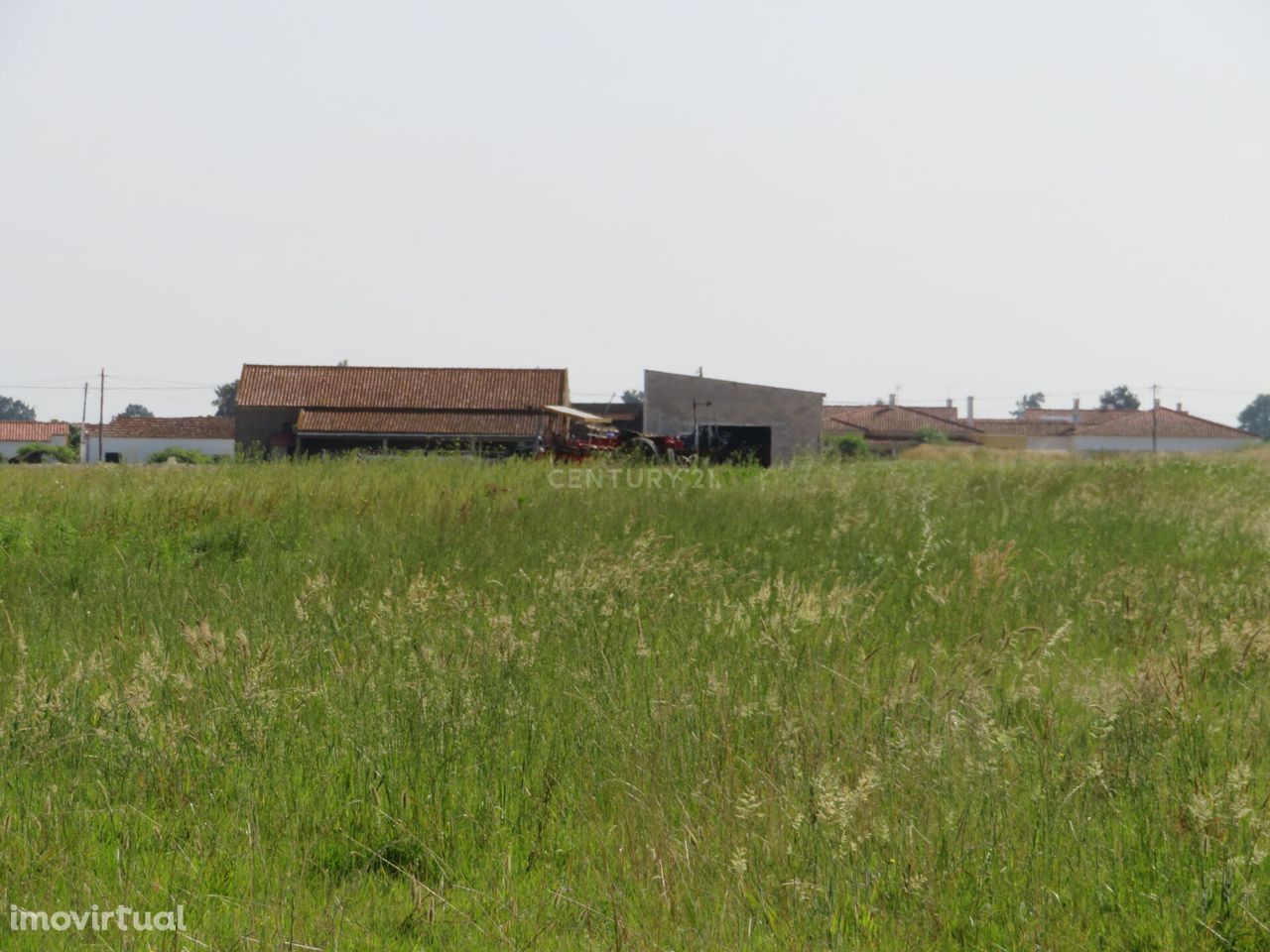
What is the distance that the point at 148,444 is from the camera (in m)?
71.5

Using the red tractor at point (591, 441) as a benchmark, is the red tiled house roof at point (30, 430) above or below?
below

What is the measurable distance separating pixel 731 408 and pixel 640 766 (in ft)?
161

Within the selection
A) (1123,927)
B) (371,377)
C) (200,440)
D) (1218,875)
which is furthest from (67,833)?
(200,440)

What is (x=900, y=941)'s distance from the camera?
2.52 metres

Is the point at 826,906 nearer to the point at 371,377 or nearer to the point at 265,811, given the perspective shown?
the point at 265,811

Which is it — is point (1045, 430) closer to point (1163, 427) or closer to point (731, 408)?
point (1163, 427)

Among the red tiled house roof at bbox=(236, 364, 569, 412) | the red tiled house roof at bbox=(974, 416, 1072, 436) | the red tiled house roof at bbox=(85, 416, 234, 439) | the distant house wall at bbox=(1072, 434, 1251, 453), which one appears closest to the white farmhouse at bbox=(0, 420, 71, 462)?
the red tiled house roof at bbox=(85, 416, 234, 439)

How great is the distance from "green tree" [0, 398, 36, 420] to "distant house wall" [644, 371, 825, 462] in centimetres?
15340

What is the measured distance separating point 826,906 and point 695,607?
10.2 ft

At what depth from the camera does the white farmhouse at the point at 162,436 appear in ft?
228

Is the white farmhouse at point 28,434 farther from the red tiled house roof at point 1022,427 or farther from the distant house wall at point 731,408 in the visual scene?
the red tiled house roof at point 1022,427

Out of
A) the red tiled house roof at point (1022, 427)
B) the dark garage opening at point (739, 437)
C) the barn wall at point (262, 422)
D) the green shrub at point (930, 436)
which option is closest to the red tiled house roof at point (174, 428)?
the barn wall at point (262, 422)

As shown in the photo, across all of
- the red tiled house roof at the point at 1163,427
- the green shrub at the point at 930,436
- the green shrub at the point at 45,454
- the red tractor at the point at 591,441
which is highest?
the red tiled house roof at the point at 1163,427

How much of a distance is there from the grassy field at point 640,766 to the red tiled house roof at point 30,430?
85.3 meters
